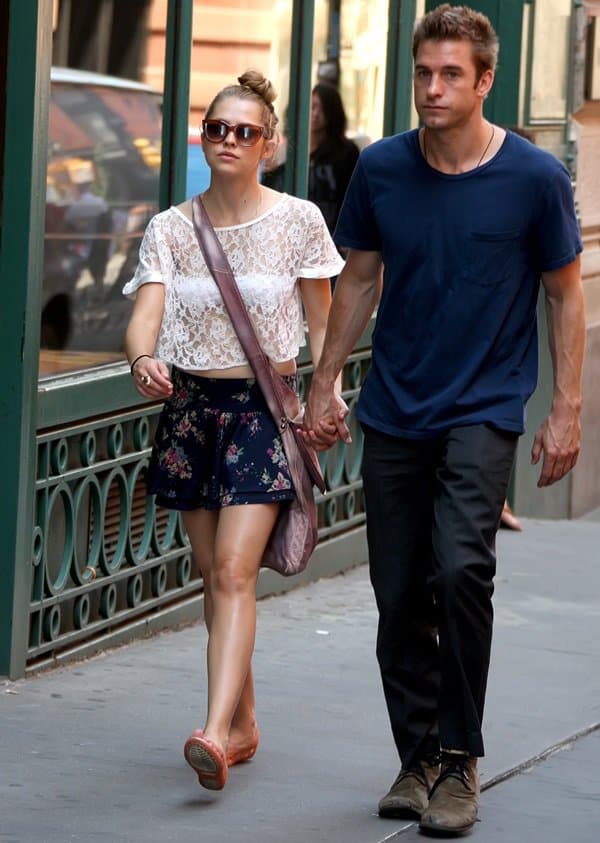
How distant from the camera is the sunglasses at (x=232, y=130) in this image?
208 inches

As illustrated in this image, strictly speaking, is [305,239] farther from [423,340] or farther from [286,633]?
[286,633]

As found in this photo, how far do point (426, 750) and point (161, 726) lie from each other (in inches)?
44.1

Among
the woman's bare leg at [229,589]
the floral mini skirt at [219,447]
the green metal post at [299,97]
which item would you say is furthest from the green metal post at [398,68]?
the woman's bare leg at [229,589]

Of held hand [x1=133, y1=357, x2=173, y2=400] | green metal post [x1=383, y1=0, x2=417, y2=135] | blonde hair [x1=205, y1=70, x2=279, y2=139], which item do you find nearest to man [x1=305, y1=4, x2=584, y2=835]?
blonde hair [x1=205, y1=70, x2=279, y2=139]

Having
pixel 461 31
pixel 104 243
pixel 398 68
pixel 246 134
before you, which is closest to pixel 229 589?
pixel 246 134

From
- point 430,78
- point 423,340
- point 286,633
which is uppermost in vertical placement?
point 430,78

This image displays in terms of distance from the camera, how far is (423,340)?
4.96 metres

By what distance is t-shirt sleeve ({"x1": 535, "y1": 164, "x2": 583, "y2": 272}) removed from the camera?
16.0 ft

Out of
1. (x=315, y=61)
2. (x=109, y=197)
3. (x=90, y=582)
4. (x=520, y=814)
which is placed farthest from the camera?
(x=315, y=61)

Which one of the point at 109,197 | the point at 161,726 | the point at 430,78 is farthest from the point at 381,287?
the point at 109,197

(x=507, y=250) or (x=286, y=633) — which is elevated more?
(x=507, y=250)

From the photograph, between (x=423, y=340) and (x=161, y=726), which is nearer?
(x=423, y=340)

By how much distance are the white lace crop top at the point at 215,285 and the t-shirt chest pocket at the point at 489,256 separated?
64 centimetres

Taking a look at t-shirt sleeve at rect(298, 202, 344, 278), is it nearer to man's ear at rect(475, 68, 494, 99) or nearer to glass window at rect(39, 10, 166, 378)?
man's ear at rect(475, 68, 494, 99)
